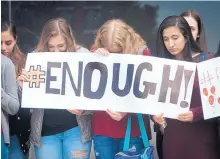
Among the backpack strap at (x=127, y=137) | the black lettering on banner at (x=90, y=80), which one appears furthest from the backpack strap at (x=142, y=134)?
the black lettering on banner at (x=90, y=80)

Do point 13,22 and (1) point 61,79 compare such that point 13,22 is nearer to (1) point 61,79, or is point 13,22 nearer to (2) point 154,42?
(1) point 61,79

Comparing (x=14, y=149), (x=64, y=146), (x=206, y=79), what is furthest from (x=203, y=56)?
(x=14, y=149)

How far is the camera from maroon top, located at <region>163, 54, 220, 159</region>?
2.37 m

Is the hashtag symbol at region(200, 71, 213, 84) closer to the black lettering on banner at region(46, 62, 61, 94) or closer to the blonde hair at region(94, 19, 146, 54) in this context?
the blonde hair at region(94, 19, 146, 54)

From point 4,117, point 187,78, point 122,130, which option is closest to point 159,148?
point 122,130

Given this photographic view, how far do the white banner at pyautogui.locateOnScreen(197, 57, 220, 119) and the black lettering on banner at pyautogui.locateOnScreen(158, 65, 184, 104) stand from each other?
112 millimetres

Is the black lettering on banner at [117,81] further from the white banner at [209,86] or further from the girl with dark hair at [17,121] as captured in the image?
the girl with dark hair at [17,121]

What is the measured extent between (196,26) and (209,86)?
42 cm

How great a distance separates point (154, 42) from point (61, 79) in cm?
61

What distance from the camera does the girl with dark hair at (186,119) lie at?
237 cm

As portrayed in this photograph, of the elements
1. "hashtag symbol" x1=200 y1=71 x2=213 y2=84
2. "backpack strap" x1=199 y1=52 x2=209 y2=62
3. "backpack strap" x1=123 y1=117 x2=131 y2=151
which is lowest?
"backpack strap" x1=123 y1=117 x2=131 y2=151

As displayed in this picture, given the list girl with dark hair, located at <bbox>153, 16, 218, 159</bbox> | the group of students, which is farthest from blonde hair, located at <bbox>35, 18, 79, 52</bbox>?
girl with dark hair, located at <bbox>153, 16, 218, 159</bbox>

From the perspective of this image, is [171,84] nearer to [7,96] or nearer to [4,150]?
[7,96]

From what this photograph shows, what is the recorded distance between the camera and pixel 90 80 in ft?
8.03
